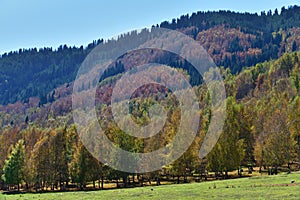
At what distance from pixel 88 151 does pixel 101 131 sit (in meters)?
7.62

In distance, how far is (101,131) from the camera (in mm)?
91438

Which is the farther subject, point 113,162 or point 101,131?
point 101,131

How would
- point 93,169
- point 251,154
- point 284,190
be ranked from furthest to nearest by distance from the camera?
point 251,154
point 93,169
point 284,190

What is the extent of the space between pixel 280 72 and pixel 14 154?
468 ft

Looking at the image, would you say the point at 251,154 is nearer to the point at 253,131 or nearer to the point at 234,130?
the point at 253,131

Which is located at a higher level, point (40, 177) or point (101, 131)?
point (101, 131)

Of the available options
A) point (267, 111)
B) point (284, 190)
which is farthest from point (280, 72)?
point (284, 190)

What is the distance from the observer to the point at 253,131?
9719 centimetres

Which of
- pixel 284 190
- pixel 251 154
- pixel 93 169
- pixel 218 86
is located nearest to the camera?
pixel 284 190

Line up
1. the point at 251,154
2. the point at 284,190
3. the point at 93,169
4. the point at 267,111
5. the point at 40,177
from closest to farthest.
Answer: the point at 284,190 < the point at 93,169 < the point at 40,177 < the point at 251,154 < the point at 267,111

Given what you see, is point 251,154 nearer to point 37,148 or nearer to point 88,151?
point 88,151

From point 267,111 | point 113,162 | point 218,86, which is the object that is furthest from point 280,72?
point 113,162

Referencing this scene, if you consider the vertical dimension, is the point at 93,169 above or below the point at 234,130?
below

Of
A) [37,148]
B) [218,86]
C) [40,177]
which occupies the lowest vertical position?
[40,177]
